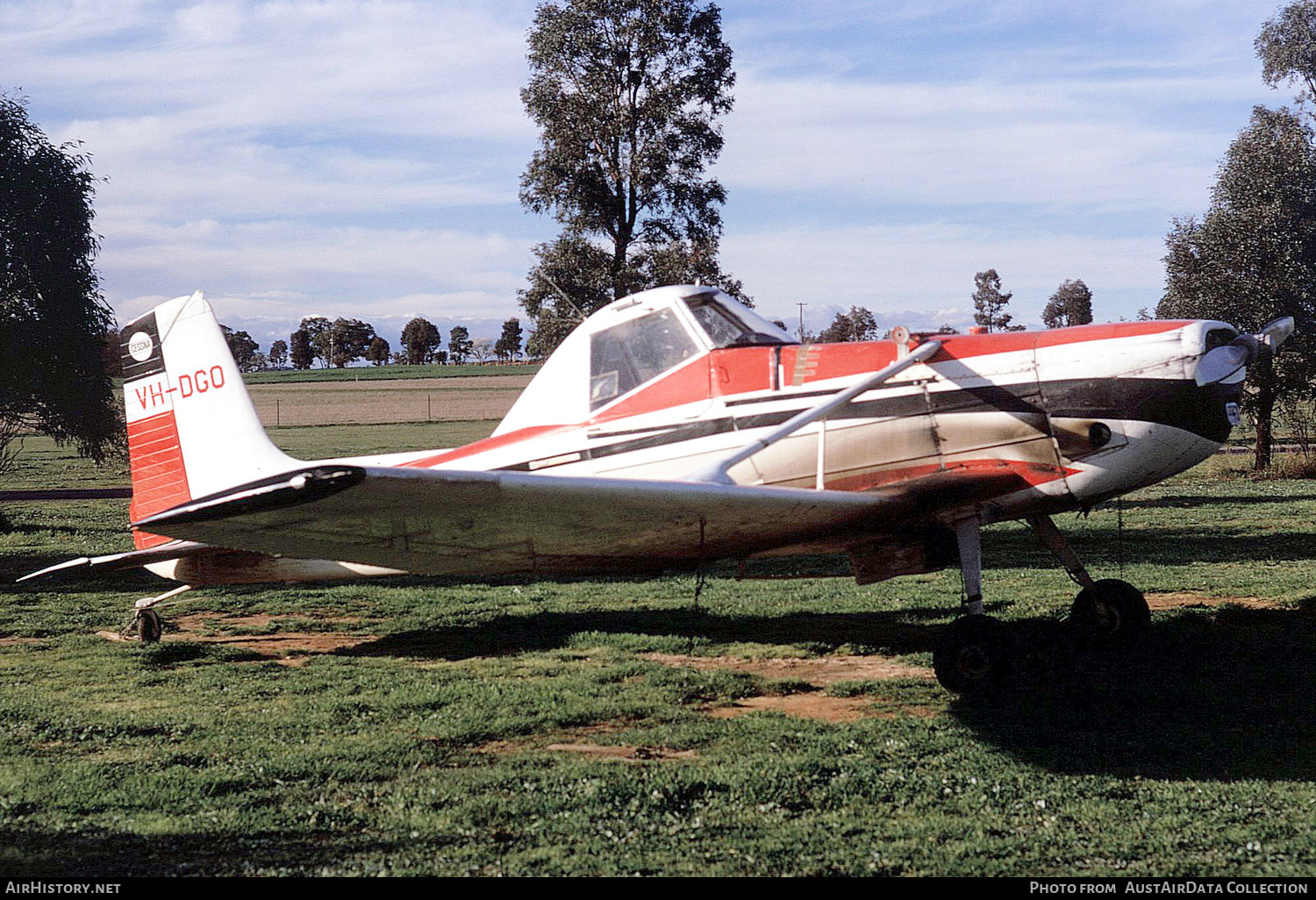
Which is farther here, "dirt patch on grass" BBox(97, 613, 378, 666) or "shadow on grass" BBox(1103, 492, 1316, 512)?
"shadow on grass" BBox(1103, 492, 1316, 512)

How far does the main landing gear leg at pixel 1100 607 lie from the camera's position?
8172 millimetres

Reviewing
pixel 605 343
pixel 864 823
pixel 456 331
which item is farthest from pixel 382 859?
pixel 456 331

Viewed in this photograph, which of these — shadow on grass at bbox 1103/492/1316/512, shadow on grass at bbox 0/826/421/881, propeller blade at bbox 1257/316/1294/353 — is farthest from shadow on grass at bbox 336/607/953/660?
shadow on grass at bbox 1103/492/1316/512

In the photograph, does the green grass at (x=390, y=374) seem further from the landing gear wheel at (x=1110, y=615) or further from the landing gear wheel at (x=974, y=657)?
the landing gear wheel at (x=974, y=657)

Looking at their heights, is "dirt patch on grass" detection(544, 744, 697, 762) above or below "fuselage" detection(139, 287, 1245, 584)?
below

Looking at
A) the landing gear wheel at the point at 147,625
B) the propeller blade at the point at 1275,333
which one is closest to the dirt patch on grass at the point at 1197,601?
the propeller blade at the point at 1275,333

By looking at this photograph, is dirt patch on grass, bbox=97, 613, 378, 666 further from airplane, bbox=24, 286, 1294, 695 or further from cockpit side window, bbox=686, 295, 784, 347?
cockpit side window, bbox=686, 295, 784, 347

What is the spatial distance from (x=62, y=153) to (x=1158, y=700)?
70.2 ft

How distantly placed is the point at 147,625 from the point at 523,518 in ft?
17.3

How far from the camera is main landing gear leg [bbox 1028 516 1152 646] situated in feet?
26.8

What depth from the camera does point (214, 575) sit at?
9.14 metres

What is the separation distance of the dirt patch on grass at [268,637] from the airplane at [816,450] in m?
1.74

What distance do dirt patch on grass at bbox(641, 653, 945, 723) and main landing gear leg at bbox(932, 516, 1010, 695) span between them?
235 mm

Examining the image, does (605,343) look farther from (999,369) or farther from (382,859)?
(382,859)
